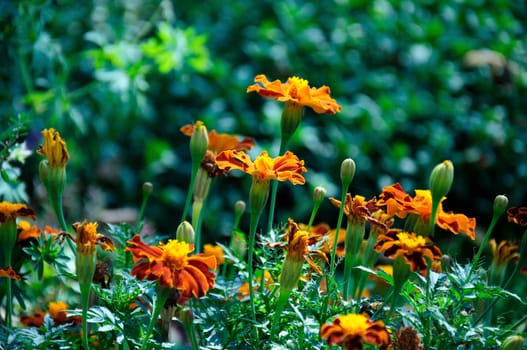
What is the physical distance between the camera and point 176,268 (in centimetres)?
101

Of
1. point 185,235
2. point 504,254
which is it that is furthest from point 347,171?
point 504,254

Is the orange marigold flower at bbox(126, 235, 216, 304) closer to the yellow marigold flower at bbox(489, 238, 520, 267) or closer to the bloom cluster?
the bloom cluster

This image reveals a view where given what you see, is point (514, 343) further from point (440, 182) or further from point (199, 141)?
point (199, 141)

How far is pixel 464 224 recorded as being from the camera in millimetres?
1166

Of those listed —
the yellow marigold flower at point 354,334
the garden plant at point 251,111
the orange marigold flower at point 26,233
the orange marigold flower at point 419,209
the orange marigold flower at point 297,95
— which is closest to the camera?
the yellow marigold flower at point 354,334

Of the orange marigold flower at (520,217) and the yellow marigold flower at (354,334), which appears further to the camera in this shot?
the orange marigold flower at (520,217)

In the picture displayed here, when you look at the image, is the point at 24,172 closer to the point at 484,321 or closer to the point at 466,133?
the point at 484,321

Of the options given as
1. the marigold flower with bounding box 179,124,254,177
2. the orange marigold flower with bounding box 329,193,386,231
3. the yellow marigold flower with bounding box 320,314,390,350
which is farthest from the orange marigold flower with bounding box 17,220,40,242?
the yellow marigold flower with bounding box 320,314,390,350

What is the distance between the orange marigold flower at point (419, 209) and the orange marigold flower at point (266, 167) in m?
0.13

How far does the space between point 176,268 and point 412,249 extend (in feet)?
1.03

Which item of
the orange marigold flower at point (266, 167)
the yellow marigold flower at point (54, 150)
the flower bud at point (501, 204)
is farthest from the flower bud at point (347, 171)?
the yellow marigold flower at point (54, 150)

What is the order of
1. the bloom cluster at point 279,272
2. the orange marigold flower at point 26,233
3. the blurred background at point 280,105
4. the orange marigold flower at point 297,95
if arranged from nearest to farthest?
1. the bloom cluster at point 279,272
2. the orange marigold flower at point 297,95
3. the orange marigold flower at point 26,233
4. the blurred background at point 280,105

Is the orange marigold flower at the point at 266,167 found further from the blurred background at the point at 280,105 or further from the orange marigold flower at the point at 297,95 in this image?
the blurred background at the point at 280,105

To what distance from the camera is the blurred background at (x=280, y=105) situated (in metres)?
2.96
